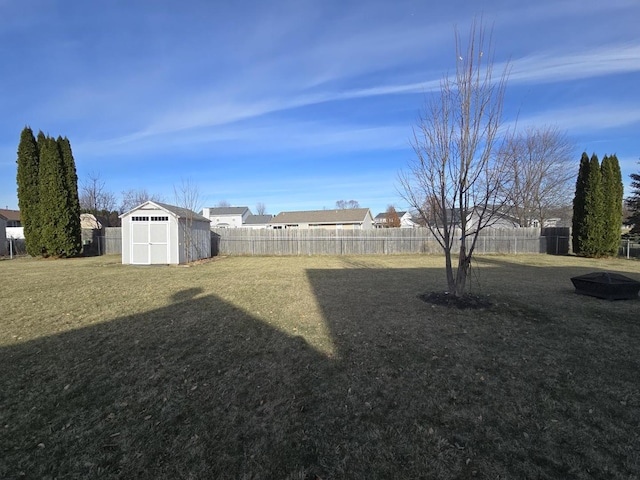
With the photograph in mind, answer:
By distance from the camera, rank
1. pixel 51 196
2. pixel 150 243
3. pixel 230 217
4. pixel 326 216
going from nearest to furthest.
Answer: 1. pixel 150 243
2. pixel 51 196
3. pixel 326 216
4. pixel 230 217

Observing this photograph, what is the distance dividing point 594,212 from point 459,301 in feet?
50.8

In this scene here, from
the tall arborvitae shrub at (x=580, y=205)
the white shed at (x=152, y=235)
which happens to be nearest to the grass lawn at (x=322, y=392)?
the white shed at (x=152, y=235)

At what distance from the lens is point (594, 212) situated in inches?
637

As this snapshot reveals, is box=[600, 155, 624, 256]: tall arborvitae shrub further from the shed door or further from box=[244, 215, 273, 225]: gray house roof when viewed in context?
box=[244, 215, 273, 225]: gray house roof

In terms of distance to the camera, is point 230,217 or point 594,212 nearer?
point 594,212

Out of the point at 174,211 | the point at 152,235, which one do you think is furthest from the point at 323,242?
the point at 152,235

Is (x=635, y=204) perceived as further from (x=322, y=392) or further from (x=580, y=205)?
(x=322, y=392)

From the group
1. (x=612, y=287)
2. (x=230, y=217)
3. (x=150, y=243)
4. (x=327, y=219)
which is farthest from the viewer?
(x=230, y=217)

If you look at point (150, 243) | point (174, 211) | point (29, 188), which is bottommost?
point (150, 243)

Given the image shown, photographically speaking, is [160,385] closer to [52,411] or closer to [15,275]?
[52,411]

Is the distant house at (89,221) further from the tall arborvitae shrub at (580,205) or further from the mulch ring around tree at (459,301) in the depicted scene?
the tall arborvitae shrub at (580,205)

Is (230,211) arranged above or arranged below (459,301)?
above

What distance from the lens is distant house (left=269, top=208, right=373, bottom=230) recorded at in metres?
38.4

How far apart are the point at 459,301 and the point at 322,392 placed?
392 centimetres
